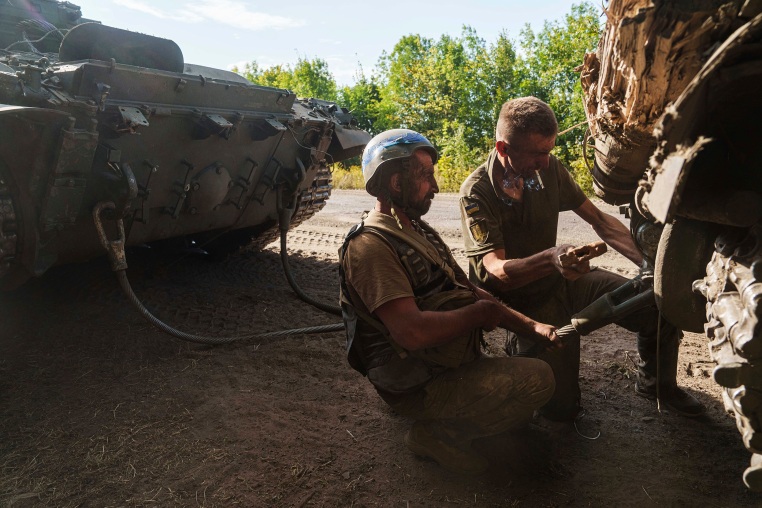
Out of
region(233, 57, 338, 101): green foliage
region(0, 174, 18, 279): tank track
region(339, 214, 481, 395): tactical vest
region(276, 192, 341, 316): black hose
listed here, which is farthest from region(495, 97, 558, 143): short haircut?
region(233, 57, 338, 101): green foliage

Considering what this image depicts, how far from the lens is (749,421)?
5.31ft

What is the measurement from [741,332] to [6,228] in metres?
3.67

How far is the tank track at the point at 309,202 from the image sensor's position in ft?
21.3

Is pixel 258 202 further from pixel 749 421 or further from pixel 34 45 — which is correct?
pixel 749 421

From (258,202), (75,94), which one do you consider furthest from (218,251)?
(75,94)

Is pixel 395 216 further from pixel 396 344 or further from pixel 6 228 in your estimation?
pixel 6 228

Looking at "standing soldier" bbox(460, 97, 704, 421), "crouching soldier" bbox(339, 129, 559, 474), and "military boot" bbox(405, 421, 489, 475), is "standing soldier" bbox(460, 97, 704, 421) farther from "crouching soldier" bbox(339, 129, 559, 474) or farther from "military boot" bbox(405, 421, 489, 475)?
"military boot" bbox(405, 421, 489, 475)

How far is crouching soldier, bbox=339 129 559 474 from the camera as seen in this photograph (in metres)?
2.76

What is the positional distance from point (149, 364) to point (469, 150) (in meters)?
19.0

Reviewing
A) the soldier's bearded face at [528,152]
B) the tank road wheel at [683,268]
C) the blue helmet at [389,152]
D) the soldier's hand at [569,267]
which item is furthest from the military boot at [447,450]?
the soldier's bearded face at [528,152]

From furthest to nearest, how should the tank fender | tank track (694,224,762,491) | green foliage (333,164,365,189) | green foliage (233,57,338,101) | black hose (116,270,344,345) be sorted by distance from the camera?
green foliage (233,57,338,101), green foliage (333,164,365,189), the tank fender, black hose (116,270,344,345), tank track (694,224,762,491)

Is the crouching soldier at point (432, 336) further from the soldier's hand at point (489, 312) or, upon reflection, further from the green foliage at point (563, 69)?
the green foliage at point (563, 69)

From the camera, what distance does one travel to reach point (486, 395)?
2.83 meters

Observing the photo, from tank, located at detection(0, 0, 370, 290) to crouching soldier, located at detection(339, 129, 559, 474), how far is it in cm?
197
